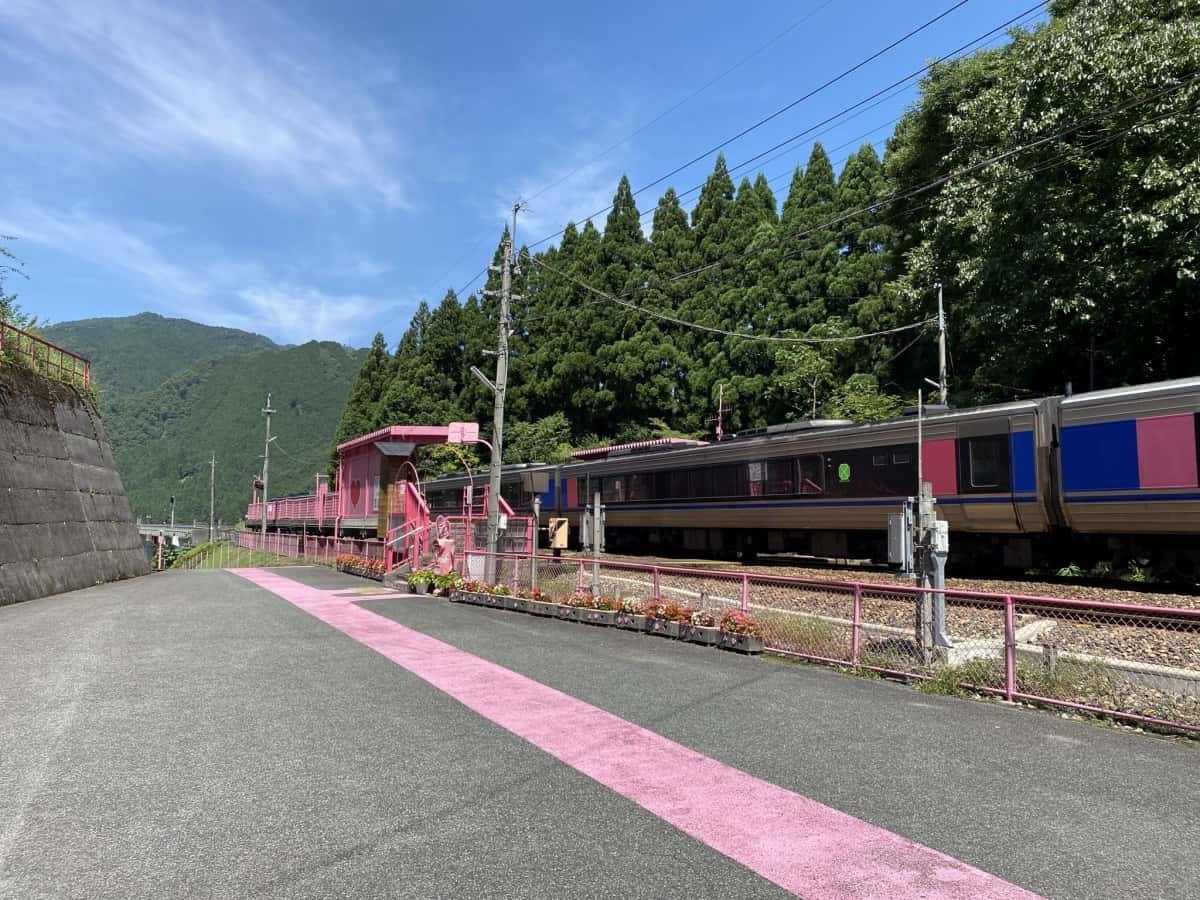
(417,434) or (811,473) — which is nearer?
(811,473)

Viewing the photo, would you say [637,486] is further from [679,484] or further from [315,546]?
[315,546]

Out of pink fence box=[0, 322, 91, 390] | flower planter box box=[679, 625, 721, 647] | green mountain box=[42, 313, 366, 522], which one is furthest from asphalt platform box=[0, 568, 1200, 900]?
green mountain box=[42, 313, 366, 522]

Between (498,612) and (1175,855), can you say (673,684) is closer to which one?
(1175,855)

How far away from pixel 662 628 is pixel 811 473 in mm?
8528

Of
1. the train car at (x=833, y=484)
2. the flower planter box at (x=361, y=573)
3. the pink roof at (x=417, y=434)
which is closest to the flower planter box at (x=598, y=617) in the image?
the train car at (x=833, y=484)

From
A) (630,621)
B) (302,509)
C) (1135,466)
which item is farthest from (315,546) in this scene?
(1135,466)

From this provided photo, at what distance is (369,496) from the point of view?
1145 inches

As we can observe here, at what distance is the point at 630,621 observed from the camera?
11922 millimetres

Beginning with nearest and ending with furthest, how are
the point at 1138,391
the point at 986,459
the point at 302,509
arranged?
the point at 1138,391 → the point at 986,459 → the point at 302,509

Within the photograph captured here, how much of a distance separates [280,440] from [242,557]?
10127cm

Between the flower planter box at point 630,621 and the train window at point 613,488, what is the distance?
46.2 ft

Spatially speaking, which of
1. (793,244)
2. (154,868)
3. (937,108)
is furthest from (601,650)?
(793,244)

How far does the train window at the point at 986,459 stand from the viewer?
572 inches

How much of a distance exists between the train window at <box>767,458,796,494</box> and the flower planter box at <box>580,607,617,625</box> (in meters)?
8.09
